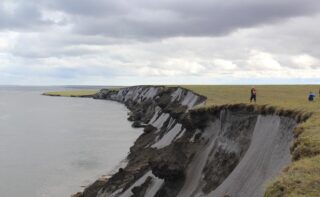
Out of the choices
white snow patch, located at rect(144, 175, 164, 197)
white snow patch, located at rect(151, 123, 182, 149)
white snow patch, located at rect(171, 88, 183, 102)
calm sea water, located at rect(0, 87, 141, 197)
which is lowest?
calm sea water, located at rect(0, 87, 141, 197)

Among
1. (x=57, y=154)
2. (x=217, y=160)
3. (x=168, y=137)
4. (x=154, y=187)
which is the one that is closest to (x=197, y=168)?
(x=217, y=160)

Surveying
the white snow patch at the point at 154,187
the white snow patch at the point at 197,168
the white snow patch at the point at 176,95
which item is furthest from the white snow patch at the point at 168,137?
the white snow patch at the point at 176,95

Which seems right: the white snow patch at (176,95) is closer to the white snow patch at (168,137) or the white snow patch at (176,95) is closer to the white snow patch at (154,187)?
the white snow patch at (168,137)

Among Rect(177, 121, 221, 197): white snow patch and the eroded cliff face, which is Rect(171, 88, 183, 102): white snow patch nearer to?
the eroded cliff face

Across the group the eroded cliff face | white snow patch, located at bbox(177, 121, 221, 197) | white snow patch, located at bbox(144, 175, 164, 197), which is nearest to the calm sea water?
the eroded cliff face

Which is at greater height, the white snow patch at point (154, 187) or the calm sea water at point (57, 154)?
the white snow patch at point (154, 187)

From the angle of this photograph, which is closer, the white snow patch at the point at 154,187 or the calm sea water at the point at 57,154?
the white snow patch at the point at 154,187

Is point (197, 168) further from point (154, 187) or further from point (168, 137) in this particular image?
point (168, 137)

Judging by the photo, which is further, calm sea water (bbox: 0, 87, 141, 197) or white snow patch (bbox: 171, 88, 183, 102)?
white snow patch (bbox: 171, 88, 183, 102)

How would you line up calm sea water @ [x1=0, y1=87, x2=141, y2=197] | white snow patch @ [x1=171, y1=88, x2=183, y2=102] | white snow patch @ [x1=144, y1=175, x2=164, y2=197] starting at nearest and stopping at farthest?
1. white snow patch @ [x1=144, y1=175, x2=164, y2=197]
2. calm sea water @ [x1=0, y1=87, x2=141, y2=197]
3. white snow patch @ [x1=171, y1=88, x2=183, y2=102]

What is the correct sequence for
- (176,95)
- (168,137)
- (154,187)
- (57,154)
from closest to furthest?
(154,187) → (168,137) → (57,154) → (176,95)

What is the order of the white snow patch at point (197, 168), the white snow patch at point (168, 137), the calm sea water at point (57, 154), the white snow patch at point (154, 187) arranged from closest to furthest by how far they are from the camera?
the white snow patch at point (197, 168) → the white snow patch at point (154, 187) → the calm sea water at point (57, 154) → the white snow patch at point (168, 137)

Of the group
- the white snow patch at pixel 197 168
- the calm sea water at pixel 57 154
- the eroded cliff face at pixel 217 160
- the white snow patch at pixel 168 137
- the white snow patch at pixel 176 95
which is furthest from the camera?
the white snow patch at pixel 176 95

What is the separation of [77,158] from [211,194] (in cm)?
3282
